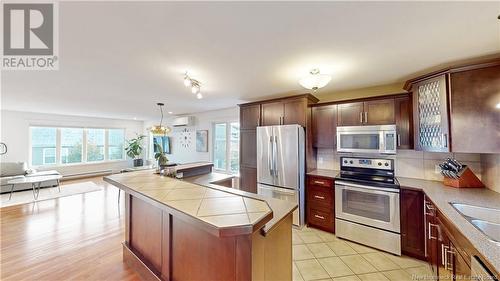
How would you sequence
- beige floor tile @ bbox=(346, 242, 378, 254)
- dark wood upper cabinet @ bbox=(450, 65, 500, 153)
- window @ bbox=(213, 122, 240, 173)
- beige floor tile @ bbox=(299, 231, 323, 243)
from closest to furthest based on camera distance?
dark wood upper cabinet @ bbox=(450, 65, 500, 153), beige floor tile @ bbox=(346, 242, 378, 254), beige floor tile @ bbox=(299, 231, 323, 243), window @ bbox=(213, 122, 240, 173)

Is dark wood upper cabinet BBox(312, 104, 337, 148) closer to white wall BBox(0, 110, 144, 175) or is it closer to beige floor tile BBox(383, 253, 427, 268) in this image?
beige floor tile BBox(383, 253, 427, 268)

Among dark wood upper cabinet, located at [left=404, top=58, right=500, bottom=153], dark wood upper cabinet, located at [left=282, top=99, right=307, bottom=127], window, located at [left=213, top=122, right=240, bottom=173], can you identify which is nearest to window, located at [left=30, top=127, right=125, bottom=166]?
window, located at [left=213, top=122, right=240, bottom=173]

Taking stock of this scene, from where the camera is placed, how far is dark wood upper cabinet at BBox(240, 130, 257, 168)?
396 centimetres

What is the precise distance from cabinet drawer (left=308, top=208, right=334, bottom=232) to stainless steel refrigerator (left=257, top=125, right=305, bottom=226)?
0.15 metres

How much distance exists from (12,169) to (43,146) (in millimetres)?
1432

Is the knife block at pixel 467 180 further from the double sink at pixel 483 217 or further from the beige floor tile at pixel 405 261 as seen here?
the beige floor tile at pixel 405 261

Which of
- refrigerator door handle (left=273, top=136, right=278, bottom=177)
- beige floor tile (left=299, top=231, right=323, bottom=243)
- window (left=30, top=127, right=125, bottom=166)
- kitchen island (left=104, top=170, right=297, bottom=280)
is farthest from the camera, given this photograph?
window (left=30, top=127, right=125, bottom=166)

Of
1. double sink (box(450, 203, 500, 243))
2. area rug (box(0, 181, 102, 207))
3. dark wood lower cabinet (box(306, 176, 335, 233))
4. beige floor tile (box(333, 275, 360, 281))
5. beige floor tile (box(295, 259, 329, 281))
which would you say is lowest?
beige floor tile (box(333, 275, 360, 281))

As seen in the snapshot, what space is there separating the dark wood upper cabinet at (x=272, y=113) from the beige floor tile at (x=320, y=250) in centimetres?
206

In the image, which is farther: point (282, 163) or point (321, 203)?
point (282, 163)

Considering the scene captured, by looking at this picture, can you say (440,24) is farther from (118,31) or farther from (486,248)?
(118,31)

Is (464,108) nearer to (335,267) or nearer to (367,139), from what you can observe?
(367,139)

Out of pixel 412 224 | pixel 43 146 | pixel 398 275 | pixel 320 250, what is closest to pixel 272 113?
pixel 320 250

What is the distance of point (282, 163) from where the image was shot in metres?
3.34
